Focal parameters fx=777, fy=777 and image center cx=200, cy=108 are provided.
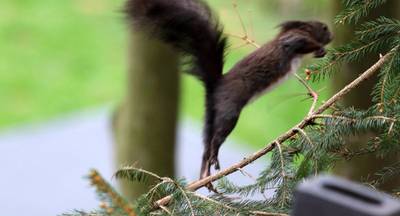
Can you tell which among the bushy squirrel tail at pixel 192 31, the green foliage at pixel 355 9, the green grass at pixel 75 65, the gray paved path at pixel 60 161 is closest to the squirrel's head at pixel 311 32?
the bushy squirrel tail at pixel 192 31

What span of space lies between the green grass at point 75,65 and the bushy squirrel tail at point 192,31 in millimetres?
2590

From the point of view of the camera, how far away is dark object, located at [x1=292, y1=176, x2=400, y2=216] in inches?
22.8

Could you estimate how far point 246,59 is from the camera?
183 centimetres

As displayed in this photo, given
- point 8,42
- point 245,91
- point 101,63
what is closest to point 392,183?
point 245,91

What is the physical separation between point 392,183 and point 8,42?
14.5 feet

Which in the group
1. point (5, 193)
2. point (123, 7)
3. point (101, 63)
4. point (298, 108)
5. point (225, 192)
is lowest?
point (225, 192)

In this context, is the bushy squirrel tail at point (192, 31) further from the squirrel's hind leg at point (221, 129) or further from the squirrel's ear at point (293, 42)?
the squirrel's ear at point (293, 42)

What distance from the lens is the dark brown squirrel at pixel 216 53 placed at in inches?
63.4

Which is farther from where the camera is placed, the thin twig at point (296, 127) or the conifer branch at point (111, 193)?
the thin twig at point (296, 127)

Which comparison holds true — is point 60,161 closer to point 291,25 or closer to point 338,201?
point 291,25

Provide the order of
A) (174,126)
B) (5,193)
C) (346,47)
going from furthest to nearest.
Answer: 1. (5,193)
2. (174,126)
3. (346,47)

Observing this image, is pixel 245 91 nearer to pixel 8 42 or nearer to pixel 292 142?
pixel 292 142

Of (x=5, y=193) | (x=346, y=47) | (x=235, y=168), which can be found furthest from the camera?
(x=5, y=193)

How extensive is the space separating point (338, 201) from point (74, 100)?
4542 mm
